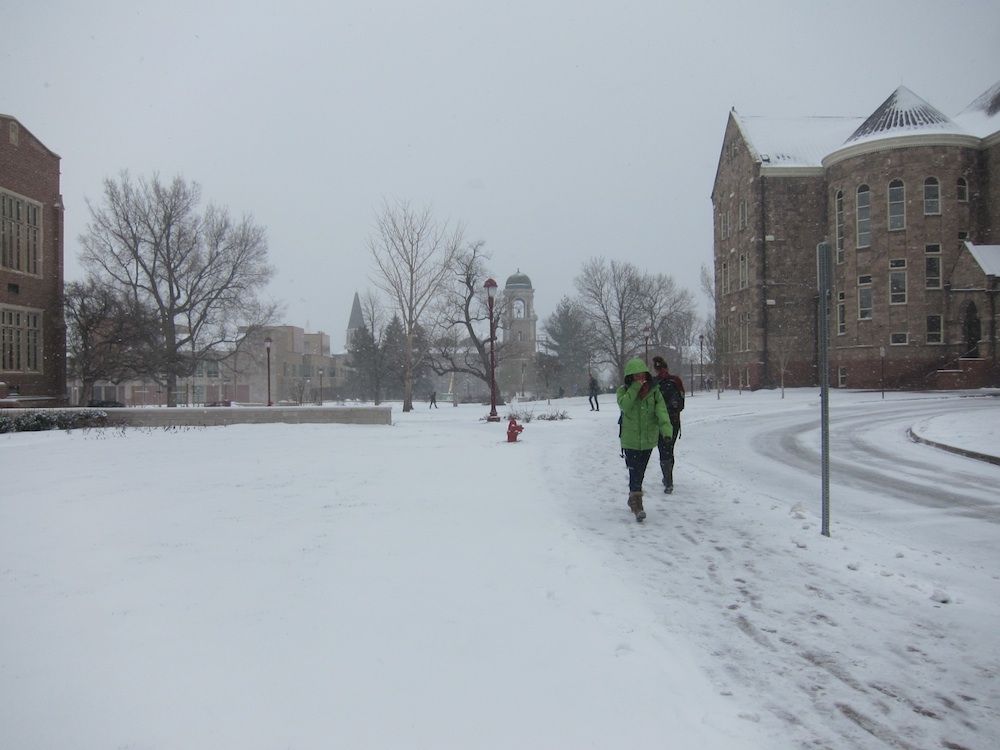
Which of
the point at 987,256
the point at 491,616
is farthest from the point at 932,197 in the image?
the point at 491,616

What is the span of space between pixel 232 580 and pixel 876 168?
44.8 meters

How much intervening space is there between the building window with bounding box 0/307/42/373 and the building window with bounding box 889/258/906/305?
45900mm

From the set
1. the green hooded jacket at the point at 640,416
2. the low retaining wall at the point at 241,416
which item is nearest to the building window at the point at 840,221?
the low retaining wall at the point at 241,416

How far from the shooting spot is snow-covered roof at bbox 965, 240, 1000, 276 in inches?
1389

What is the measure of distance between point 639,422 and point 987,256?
3863cm

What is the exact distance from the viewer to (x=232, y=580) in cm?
496

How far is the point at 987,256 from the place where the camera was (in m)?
36.1

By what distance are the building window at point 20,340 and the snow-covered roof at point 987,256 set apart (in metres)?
48.3

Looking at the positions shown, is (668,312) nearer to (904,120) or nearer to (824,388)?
(904,120)

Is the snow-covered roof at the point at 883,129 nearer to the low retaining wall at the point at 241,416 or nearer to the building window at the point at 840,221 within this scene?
the building window at the point at 840,221

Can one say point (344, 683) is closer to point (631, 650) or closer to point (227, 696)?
point (227, 696)

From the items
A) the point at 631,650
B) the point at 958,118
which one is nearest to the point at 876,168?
the point at 958,118

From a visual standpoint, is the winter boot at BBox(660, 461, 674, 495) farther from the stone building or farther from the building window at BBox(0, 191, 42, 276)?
the stone building

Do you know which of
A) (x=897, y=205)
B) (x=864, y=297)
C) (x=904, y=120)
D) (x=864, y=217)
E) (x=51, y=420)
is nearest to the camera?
(x=51, y=420)
